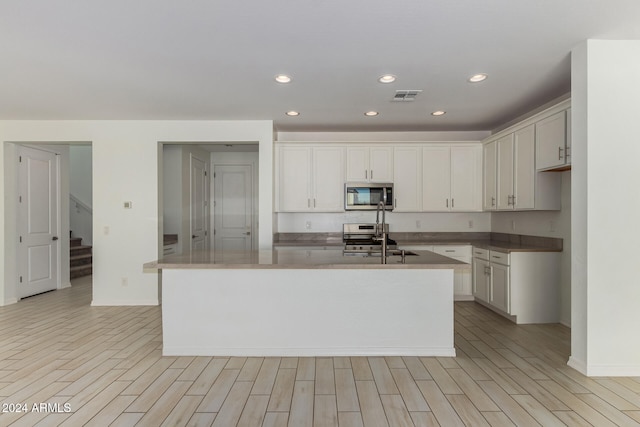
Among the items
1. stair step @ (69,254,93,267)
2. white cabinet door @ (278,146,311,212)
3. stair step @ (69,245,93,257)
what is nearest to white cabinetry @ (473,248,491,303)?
white cabinet door @ (278,146,311,212)

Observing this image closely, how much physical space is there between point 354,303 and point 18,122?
4.99 meters

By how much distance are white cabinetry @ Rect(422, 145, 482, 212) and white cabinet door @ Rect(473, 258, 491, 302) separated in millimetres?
861

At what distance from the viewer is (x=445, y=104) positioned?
13.6ft

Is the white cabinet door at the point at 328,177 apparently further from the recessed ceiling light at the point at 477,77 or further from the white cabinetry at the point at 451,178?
the recessed ceiling light at the point at 477,77

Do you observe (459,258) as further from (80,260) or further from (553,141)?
(80,260)

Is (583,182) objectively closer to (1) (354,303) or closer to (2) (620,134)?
(2) (620,134)

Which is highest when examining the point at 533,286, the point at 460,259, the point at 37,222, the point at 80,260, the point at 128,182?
the point at 128,182

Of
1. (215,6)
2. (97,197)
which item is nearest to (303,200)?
(97,197)

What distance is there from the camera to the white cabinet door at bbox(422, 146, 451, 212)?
5.21 metres

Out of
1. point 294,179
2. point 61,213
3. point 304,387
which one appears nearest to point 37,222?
point 61,213

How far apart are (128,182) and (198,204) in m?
1.69

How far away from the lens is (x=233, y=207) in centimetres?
705

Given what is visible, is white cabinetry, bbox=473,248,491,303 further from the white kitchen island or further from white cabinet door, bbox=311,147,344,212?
white cabinet door, bbox=311,147,344,212

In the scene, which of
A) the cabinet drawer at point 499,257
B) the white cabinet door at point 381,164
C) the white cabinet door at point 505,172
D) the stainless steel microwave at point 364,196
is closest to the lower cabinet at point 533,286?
the cabinet drawer at point 499,257
